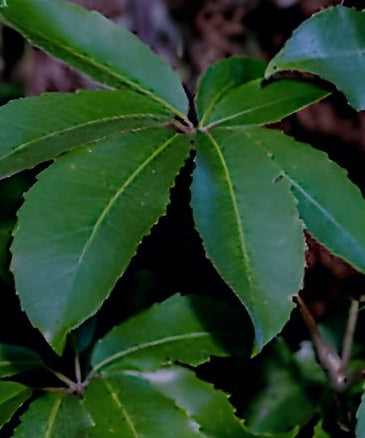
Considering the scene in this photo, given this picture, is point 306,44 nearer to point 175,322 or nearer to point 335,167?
point 335,167

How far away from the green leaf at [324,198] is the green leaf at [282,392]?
0.42 meters

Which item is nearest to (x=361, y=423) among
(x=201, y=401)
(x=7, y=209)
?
(x=201, y=401)

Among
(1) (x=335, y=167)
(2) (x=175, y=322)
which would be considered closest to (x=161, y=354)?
(2) (x=175, y=322)

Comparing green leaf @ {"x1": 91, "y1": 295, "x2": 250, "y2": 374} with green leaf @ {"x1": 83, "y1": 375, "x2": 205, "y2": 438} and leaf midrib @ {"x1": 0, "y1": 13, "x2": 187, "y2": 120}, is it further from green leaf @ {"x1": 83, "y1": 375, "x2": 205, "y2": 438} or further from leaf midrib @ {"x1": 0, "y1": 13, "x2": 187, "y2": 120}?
leaf midrib @ {"x1": 0, "y1": 13, "x2": 187, "y2": 120}

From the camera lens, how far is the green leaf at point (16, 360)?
74 cm

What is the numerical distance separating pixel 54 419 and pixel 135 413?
0.08 metres

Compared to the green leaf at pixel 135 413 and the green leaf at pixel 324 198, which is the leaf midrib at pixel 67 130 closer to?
the green leaf at pixel 324 198

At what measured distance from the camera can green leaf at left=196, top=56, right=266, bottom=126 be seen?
73 centimetres

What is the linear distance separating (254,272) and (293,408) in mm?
504

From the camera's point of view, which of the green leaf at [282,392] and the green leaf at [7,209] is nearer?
the green leaf at [7,209]

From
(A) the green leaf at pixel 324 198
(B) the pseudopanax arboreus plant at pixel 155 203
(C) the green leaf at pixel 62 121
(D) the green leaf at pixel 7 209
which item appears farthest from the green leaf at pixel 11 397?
(A) the green leaf at pixel 324 198

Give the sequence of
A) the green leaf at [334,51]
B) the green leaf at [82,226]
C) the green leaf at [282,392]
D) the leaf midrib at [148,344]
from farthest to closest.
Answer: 1. the green leaf at [282,392]
2. the leaf midrib at [148,344]
3. the green leaf at [334,51]
4. the green leaf at [82,226]

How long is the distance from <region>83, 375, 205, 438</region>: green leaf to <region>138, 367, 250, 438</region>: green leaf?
0.03 metres

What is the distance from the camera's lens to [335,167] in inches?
25.4
